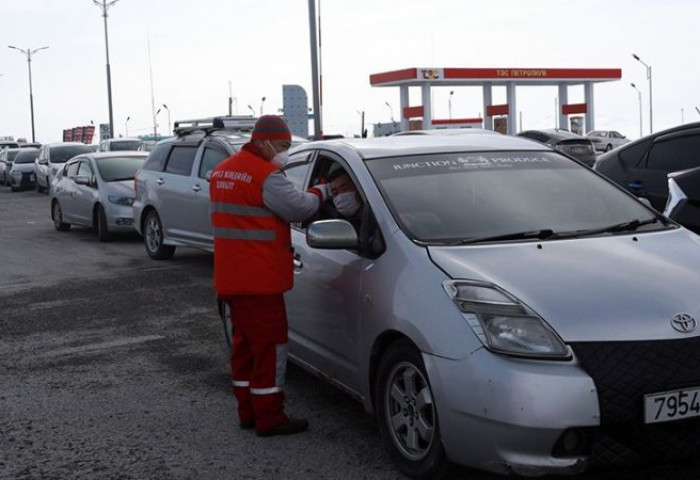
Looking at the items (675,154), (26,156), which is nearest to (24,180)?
(26,156)

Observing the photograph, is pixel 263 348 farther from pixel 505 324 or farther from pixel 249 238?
pixel 505 324

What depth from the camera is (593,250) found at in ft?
15.4

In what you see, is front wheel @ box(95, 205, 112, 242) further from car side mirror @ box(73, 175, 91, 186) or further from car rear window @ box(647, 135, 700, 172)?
car rear window @ box(647, 135, 700, 172)

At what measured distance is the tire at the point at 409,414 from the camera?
4.38 meters

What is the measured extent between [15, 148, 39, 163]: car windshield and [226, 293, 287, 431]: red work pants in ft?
109

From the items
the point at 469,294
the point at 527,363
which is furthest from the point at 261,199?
the point at 527,363

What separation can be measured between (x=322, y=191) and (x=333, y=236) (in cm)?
63

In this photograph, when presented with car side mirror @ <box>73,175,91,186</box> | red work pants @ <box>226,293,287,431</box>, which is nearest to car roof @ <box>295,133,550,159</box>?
red work pants @ <box>226,293,287,431</box>

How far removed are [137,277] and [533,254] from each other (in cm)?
824

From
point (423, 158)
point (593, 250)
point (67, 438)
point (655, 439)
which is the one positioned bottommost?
point (67, 438)

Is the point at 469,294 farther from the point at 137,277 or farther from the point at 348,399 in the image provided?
the point at 137,277

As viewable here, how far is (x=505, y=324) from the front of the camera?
412cm

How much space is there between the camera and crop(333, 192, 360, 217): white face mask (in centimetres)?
545

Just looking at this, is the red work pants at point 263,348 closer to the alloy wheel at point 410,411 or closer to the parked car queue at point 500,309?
the parked car queue at point 500,309
